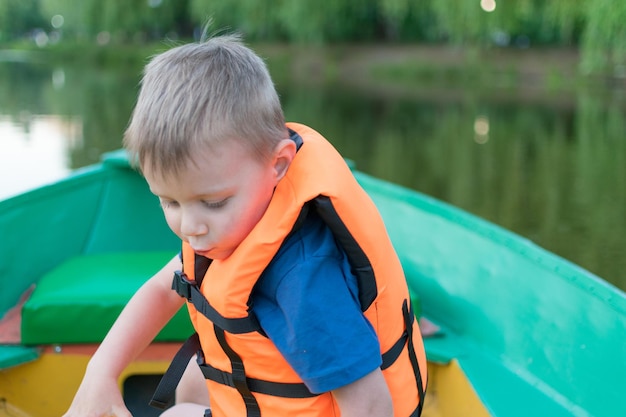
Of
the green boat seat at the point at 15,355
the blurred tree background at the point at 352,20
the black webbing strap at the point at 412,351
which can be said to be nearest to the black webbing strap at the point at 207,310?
the black webbing strap at the point at 412,351

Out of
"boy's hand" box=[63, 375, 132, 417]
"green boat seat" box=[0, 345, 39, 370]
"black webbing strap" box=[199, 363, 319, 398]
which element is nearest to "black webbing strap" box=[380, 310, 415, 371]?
"black webbing strap" box=[199, 363, 319, 398]

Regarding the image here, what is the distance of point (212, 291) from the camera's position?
102cm

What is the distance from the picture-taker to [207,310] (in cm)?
104

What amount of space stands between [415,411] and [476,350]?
88 centimetres

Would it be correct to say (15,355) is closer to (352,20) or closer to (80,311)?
(80,311)

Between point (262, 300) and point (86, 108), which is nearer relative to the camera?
point (262, 300)

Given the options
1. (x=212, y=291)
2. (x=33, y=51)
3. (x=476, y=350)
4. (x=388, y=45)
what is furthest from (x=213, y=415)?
(x=33, y=51)

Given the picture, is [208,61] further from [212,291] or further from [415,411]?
[415,411]

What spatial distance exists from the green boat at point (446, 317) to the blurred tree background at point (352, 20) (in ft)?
21.4

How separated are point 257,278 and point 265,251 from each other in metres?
0.04

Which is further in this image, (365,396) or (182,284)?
(182,284)

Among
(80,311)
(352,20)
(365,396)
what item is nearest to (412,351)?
(365,396)

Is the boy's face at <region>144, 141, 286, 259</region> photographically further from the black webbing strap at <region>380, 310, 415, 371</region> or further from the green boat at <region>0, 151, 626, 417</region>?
the green boat at <region>0, 151, 626, 417</region>

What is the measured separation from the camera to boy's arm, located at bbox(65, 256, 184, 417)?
1066 millimetres
